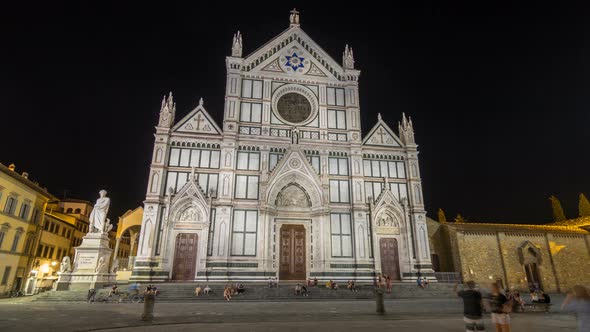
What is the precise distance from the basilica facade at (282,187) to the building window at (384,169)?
0.31 feet

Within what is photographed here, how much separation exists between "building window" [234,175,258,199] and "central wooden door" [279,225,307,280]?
148 inches

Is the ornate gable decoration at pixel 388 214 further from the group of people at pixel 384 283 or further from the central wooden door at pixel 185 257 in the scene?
the central wooden door at pixel 185 257

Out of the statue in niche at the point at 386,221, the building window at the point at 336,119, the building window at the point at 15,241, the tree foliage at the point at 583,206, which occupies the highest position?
the building window at the point at 336,119

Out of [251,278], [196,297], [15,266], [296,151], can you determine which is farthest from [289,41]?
[15,266]

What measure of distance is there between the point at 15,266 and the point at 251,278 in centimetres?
2258

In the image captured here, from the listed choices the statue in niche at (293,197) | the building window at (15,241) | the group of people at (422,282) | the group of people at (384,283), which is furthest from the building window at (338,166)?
the building window at (15,241)

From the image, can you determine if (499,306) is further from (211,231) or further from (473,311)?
(211,231)

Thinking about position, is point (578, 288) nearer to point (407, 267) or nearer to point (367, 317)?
point (367, 317)

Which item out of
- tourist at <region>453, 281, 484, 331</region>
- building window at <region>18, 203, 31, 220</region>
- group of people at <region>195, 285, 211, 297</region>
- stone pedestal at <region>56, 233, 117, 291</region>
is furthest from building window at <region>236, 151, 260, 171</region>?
tourist at <region>453, 281, 484, 331</region>

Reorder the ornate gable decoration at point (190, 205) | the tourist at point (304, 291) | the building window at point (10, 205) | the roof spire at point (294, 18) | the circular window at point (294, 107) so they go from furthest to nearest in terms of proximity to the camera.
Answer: the roof spire at point (294, 18) → the circular window at point (294, 107) → the building window at point (10, 205) → the ornate gable decoration at point (190, 205) → the tourist at point (304, 291)

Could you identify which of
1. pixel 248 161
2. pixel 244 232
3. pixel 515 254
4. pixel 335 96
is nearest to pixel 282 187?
pixel 248 161

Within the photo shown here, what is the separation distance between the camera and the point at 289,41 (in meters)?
32.3

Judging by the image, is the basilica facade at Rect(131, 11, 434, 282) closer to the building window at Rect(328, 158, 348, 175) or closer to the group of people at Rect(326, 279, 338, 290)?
the building window at Rect(328, 158, 348, 175)

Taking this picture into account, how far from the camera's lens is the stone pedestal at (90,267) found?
19859 mm
